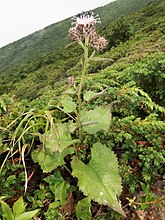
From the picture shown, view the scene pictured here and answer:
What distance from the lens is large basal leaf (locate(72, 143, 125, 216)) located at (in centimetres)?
210

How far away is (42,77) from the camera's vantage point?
19750 millimetres

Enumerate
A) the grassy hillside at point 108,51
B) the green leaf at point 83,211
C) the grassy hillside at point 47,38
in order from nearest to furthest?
the green leaf at point 83,211, the grassy hillside at point 108,51, the grassy hillside at point 47,38

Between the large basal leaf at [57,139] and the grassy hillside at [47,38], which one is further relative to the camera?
the grassy hillside at [47,38]

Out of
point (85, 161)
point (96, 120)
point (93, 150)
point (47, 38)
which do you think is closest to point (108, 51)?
point (85, 161)

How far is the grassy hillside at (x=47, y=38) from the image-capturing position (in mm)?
62694

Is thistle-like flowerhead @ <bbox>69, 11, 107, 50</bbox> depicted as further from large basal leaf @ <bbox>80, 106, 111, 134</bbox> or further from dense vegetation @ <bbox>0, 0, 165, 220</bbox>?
large basal leaf @ <bbox>80, 106, 111, 134</bbox>

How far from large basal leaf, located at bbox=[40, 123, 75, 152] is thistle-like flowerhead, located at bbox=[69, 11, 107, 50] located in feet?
2.10

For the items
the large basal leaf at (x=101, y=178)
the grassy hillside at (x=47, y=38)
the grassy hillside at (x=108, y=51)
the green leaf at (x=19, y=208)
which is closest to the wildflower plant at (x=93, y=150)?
the large basal leaf at (x=101, y=178)

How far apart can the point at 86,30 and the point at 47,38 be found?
67298 millimetres

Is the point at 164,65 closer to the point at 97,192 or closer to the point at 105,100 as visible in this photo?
the point at 105,100

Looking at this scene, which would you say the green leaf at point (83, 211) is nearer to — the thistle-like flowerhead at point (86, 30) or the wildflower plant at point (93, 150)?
the wildflower plant at point (93, 150)

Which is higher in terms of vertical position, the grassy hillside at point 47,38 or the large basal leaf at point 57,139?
the large basal leaf at point 57,139

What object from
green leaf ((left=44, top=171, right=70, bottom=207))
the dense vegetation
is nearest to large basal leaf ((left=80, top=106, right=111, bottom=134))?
the dense vegetation

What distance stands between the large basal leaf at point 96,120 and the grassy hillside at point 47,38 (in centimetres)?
5866
